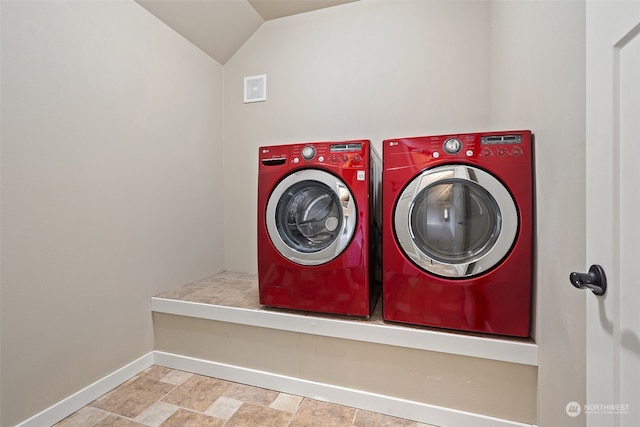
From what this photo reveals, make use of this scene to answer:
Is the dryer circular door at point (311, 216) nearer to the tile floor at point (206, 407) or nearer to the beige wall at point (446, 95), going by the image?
the tile floor at point (206, 407)

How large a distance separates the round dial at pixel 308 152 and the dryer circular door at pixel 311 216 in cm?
7

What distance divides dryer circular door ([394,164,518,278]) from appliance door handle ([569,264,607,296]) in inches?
21.3

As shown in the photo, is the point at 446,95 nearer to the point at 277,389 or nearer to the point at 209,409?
the point at 277,389

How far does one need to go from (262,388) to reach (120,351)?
2.84 ft

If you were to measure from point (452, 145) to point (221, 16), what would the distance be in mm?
2014

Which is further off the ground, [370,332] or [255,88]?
[255,88]

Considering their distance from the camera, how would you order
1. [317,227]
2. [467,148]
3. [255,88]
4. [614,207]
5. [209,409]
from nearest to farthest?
[614,207] < [467,148] < [209,409] < [317,227] < [255,88]

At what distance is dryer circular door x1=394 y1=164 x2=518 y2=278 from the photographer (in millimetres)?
1263

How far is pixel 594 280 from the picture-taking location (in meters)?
0.70

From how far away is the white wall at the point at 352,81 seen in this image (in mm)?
2002

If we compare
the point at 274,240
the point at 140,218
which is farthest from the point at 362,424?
the point at 140,218

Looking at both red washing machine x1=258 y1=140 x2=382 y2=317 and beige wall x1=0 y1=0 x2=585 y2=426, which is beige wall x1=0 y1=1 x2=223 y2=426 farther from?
red washing machine x1=258 y1=140 x2=382 y2=317

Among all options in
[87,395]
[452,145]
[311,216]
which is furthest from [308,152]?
[87,395]

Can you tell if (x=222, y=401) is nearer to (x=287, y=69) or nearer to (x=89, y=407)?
(x=89, y=407)
